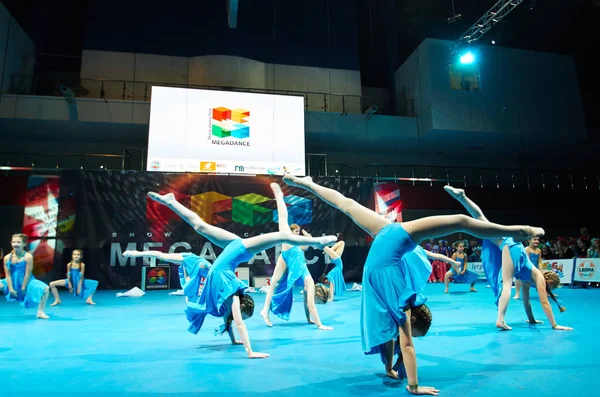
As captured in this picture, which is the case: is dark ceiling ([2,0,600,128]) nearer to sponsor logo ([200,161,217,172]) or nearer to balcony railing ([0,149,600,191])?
balcony railing ([0,149,600,191])

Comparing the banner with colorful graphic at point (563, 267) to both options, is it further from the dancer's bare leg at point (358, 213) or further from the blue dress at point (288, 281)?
the dancer's bare leg at point (358, 213)

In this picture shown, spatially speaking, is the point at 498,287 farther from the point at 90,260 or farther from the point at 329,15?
the point at 329,15

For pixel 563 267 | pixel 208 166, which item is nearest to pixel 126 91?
pixel 208 166

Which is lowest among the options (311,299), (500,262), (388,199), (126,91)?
(311,299)

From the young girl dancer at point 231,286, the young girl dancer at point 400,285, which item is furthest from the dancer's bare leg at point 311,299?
the young girl dancer at point 400,285

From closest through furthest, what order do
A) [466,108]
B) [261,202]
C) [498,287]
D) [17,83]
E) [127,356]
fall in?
[127,356], [498,287], [261,202], [17,83], [466,108]

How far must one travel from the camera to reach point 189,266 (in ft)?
21.5

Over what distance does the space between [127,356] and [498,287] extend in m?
4.47

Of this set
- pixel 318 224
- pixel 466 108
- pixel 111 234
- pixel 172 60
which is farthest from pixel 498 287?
pixel 172 60

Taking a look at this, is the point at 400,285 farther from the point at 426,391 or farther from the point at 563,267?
the point at 563,267

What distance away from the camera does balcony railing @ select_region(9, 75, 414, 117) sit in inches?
555

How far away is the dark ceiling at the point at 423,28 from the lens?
1330 centimetres

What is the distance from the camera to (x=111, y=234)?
12.0m

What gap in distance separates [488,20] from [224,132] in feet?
A: 28.3
